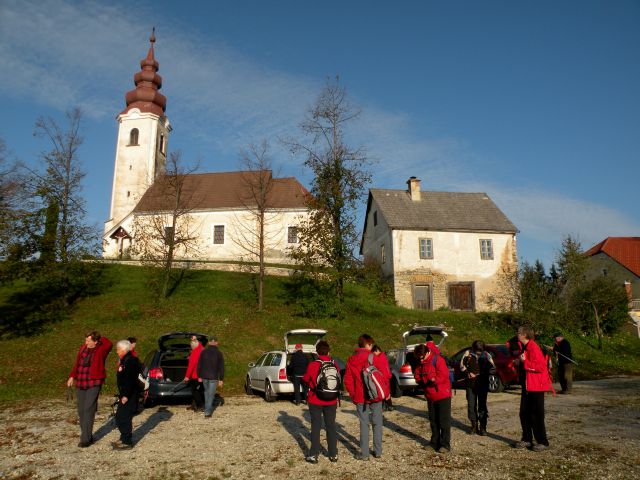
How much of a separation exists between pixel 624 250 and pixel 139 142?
49.9m

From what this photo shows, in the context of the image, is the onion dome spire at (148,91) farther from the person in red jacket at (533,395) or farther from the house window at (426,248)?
the person in red jacket at (533,395)

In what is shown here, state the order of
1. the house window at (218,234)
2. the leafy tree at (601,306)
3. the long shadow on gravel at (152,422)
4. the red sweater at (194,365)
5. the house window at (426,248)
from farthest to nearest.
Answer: the house window at (218,234), the house window at (426,248), the leafy tree at (601,306), the red sweater at (194,365), the long shadow on gravel at (152,422)

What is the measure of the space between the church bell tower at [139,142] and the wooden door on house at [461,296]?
3102cm

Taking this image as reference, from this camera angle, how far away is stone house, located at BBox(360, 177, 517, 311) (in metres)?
32.8

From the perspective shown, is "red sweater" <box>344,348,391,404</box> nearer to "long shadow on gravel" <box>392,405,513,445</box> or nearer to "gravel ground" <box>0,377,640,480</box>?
"gravel ground" <box>0,377,640,480</box>

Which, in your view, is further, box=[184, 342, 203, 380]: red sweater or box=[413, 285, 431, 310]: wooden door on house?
box=[413, 285, 431, 310]: wooden door on house

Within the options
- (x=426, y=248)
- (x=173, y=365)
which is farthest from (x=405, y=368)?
(x=426, y=248)

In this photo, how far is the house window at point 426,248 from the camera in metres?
33.3

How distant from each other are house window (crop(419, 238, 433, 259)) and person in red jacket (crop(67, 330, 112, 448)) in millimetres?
27281

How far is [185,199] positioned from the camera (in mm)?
43375

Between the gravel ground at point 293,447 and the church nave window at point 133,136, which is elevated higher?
the church nave window at point 133,136

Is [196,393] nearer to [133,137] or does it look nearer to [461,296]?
[461,296]

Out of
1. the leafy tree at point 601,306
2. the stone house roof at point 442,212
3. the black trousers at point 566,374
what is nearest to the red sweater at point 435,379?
the black trousers at point 566,374

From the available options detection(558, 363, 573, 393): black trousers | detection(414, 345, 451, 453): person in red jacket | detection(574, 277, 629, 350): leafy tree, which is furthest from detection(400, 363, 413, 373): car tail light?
detection(574, 277, 629, 350): leafy tree
